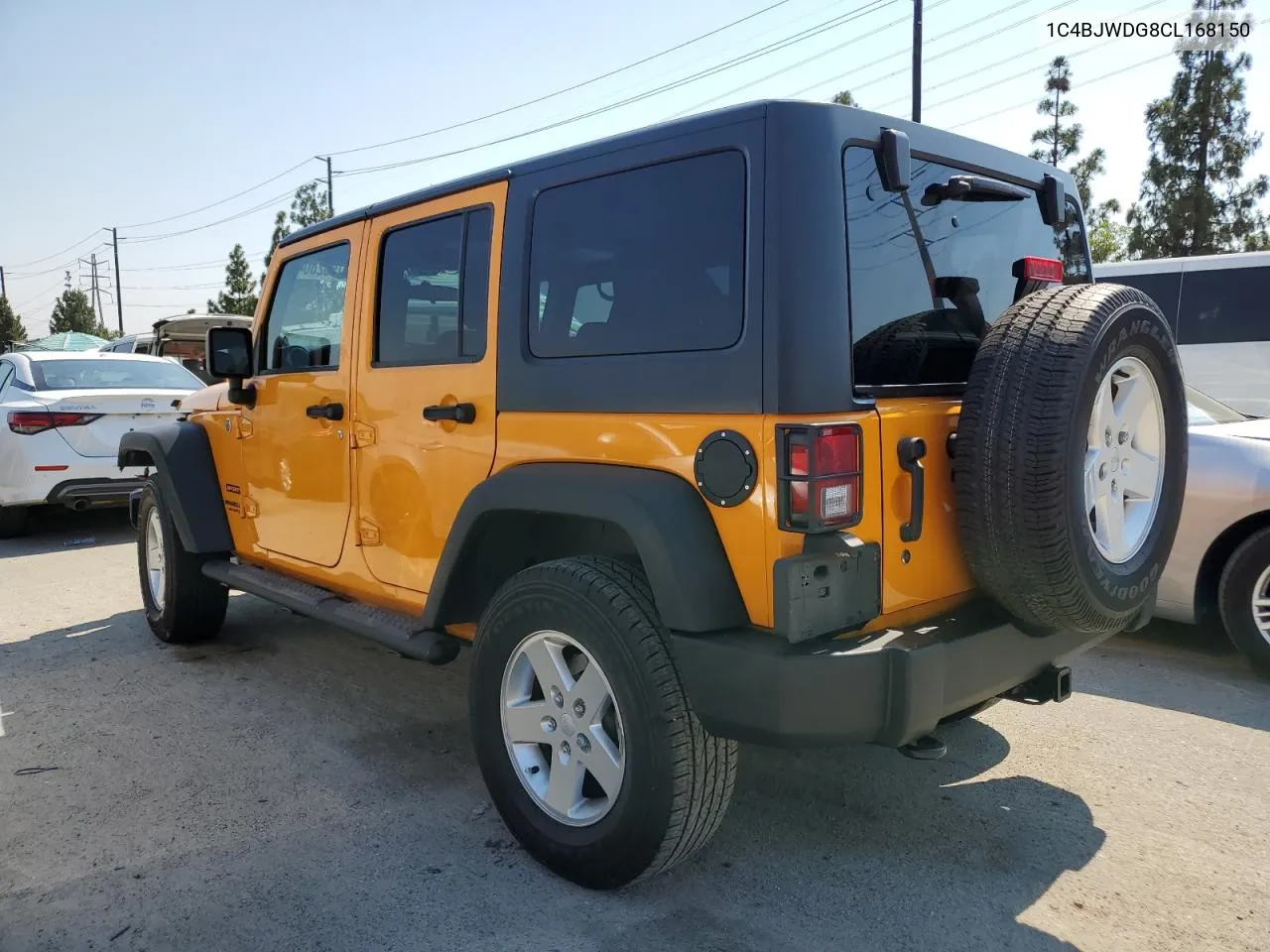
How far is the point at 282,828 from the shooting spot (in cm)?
299

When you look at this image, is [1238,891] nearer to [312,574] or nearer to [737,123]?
[737,123]

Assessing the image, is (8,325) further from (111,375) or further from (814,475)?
(814,475)

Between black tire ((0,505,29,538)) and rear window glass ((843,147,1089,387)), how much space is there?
8.11 metres

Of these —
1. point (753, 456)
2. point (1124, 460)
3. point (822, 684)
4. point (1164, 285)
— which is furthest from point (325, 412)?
point (1164, 285)

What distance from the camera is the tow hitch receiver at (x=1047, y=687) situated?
2.75m

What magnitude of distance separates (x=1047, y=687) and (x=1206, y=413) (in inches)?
116

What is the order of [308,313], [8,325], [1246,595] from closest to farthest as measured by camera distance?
[308,313] < [1246,595] < [8,325]

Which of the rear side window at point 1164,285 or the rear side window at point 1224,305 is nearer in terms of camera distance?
the rear side window at point 1224,305

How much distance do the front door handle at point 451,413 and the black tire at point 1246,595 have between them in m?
3.52

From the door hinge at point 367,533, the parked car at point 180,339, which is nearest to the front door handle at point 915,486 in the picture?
the door hinge at point 367,533

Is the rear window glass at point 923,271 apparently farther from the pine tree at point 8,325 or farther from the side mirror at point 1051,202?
the pine tree at point 8,325

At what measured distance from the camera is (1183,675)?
4.33 meters

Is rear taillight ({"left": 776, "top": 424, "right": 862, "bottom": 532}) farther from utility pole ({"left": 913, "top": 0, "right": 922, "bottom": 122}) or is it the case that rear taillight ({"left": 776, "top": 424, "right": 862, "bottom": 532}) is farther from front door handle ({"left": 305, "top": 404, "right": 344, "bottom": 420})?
utility pole ({"left": 913, "top": 0, "right": 922, "bottom": 122})

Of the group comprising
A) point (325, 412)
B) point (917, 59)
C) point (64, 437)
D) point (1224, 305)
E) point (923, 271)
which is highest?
point (917, 59)
